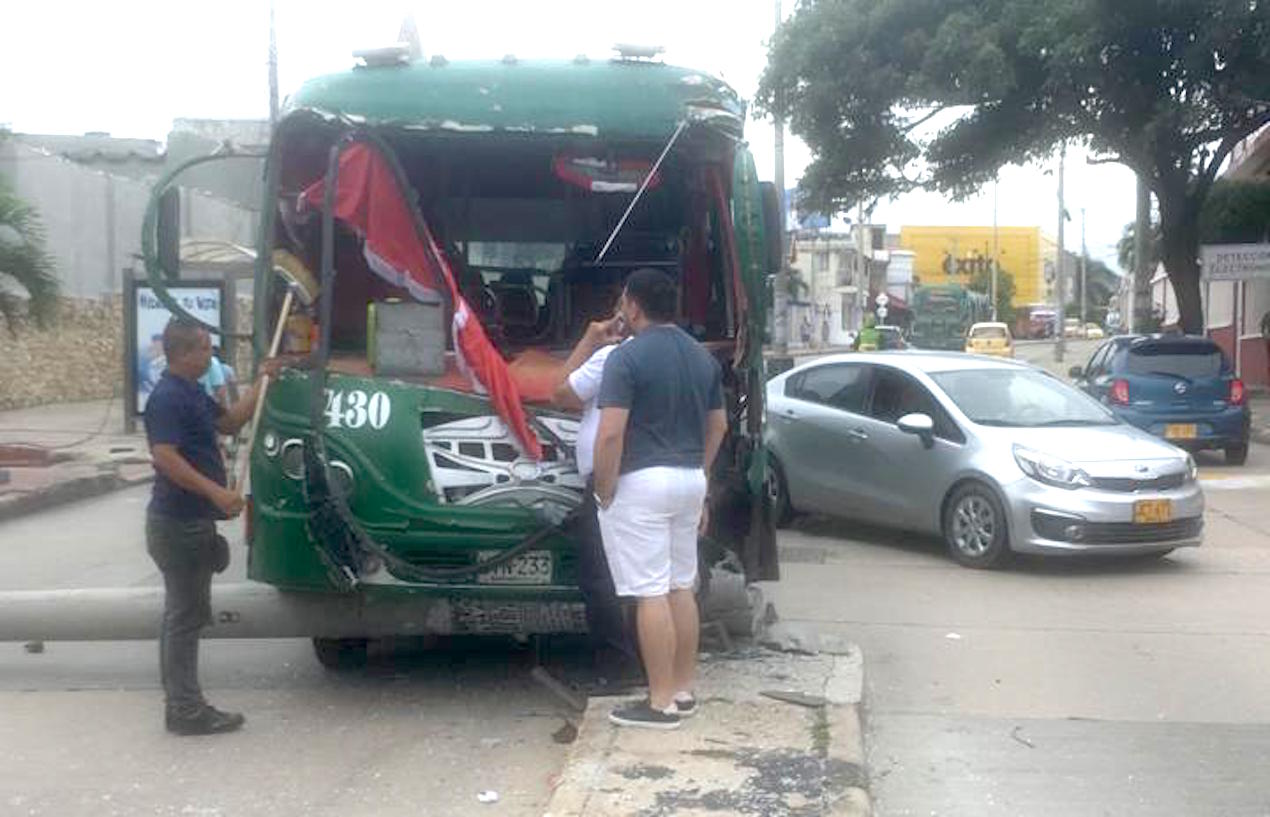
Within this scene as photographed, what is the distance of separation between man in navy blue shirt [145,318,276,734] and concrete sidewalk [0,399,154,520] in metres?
9.05

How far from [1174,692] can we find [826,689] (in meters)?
1.98

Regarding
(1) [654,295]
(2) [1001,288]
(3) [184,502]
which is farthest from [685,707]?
(2) [1001,288]

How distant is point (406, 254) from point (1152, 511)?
5860mm

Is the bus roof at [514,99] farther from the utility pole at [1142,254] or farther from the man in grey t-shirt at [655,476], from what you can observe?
the utility pole at [1142,254]

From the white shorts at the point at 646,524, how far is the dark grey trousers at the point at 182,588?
1.76 m

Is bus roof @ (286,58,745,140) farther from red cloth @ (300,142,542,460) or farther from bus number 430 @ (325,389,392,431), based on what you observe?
bus number 430 @ (325,389,392,431)

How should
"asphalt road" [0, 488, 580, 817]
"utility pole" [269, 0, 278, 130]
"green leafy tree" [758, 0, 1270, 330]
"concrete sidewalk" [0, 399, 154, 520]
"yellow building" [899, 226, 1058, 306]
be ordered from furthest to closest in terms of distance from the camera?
1. "yellow building" [899, 226, 1058, 306]
2. "utility pole" [269, 0, 278, 130]
3. "green leafy tree" [758, 0, 1270, 330]
4. "concrete sidewalk" [0, 399, 154, 520]
5. "asphalt road" [0, 488, 580, 817]

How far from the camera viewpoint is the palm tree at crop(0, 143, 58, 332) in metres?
17.8

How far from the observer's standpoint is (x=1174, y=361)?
20.9 metres

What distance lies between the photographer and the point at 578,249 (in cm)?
960

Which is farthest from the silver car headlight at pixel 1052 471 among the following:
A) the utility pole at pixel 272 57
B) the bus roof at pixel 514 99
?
the utility pole at pixel 272 57

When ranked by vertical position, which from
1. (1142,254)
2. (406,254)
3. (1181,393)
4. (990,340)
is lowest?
(1181,393)

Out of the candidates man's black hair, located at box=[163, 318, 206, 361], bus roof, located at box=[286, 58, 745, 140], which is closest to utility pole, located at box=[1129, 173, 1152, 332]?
bus roof, located at box=[286, 58, 745, 140]

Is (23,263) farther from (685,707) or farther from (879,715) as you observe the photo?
(685,707)
